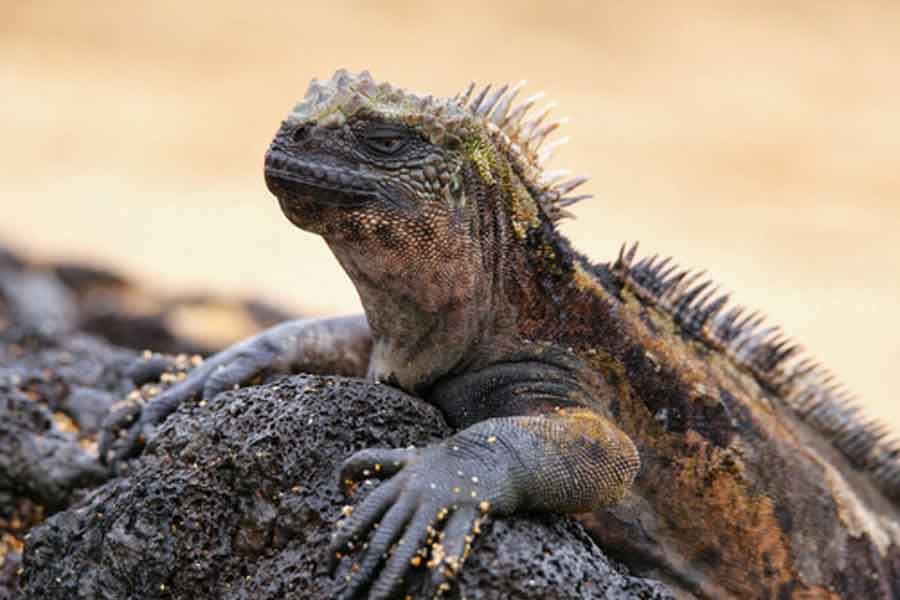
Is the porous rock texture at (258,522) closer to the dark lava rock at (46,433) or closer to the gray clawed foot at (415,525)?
the gray clawed foot at (415,525)

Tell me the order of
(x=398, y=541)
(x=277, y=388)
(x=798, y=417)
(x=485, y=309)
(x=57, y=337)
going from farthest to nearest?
(x=57, y=337), (x=798, y=417), (x=485, y=309), (x=277, y=388), (x=398, y=541)

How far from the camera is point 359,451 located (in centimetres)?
327

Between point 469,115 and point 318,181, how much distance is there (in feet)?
1.94

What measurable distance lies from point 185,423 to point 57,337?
2.71 m

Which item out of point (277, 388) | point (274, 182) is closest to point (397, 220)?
point (274, 182)

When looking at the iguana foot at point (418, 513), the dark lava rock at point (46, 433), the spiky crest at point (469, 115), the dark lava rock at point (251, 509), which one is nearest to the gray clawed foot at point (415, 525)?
the iguana foot at point (418, 513)

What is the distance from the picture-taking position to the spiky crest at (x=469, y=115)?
3754 millimetres

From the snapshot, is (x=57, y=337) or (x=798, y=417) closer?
(x=798, y=417)

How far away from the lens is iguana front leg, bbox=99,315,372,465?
4527 mm

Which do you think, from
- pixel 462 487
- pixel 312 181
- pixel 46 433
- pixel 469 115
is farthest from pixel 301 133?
pixel 46 433

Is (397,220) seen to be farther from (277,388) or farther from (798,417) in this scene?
(798,417)

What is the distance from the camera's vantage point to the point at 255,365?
459 cm

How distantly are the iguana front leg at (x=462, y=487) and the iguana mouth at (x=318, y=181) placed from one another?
2.77 feet

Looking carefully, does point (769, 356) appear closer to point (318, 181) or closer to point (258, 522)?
point (318, 181)
